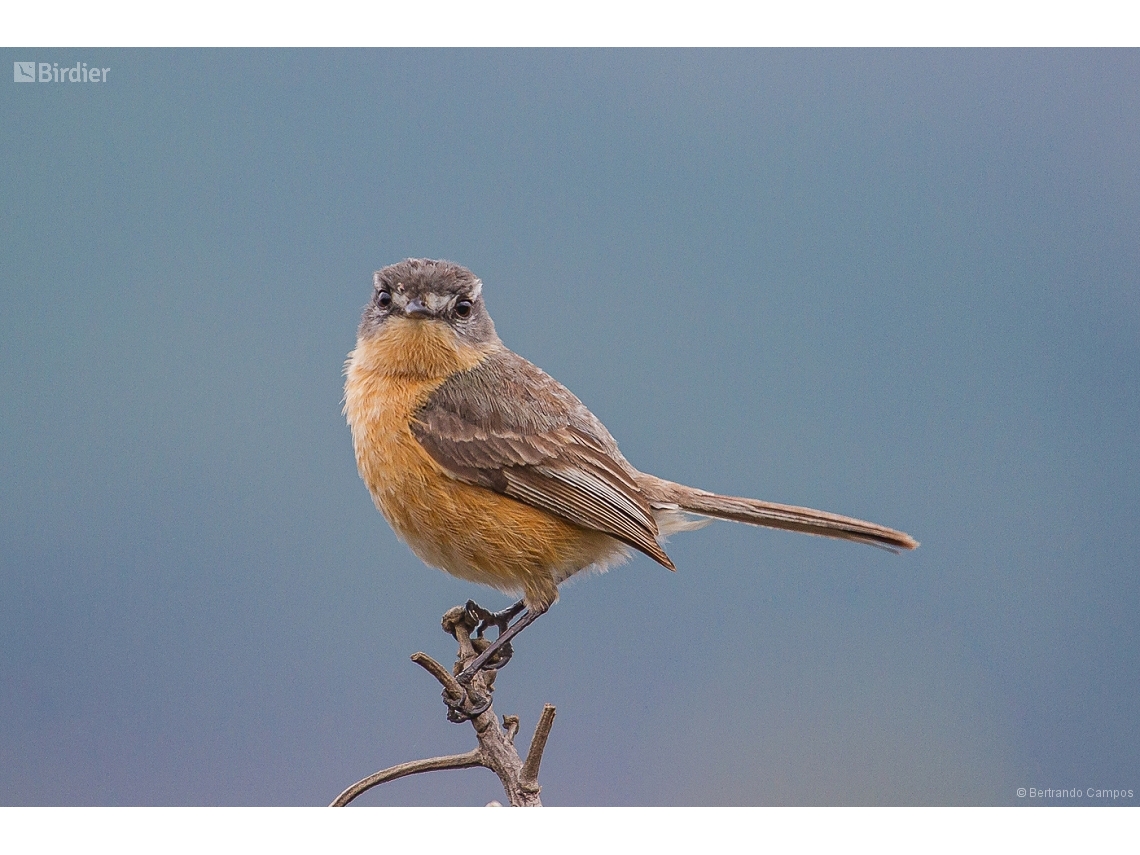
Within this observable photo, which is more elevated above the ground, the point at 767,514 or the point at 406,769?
the point at 767,514

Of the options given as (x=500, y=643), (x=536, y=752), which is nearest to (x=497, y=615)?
(x=500, y=643)

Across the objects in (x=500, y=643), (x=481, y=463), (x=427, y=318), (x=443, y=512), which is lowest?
(x=500, y=643)

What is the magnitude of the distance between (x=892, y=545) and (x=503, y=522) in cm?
102

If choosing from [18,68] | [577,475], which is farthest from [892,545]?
[18,68]

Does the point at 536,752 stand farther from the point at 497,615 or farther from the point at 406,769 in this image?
the point at 497,615

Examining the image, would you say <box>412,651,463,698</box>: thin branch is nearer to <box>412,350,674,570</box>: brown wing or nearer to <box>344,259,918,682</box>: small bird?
<box>344,259,918,682</box>: small bird

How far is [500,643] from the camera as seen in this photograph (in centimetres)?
252

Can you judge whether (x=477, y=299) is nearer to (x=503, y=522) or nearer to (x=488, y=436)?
(x=488, y=436)

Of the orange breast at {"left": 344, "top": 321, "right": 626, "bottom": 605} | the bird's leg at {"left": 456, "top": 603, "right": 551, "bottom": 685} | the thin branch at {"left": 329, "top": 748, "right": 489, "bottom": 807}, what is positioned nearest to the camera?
the thin branch at {"left": 329, "top": 748, "right": 489, "bottom": 807}

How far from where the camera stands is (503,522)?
8.86ft

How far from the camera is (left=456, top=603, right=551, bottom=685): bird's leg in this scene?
246 cm

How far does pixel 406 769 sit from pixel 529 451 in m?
0.98

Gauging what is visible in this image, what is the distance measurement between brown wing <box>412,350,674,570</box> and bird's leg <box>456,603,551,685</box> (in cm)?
26

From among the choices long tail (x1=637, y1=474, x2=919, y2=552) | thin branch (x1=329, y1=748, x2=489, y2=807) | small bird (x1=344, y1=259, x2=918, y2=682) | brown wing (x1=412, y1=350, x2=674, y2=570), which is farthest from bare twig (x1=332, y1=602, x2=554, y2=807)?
long tail (x1=637, y1=474, x2=919, y2=552)
